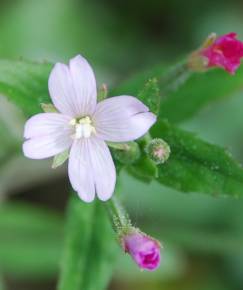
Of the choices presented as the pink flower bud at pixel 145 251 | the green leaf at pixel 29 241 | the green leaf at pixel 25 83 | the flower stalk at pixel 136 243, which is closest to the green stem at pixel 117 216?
the flower stalk at pixel 136 243

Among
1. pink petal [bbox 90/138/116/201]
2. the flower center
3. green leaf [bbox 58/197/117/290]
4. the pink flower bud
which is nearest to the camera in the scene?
the pink flower bud

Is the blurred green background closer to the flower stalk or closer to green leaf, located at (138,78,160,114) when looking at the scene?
the flower stalk

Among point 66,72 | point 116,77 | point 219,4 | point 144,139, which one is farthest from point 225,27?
point 66,72

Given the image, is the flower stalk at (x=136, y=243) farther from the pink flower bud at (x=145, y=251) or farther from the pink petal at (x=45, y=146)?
the pink petal at (x=45, y=146)

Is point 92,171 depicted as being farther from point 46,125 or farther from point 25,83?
point 25,83

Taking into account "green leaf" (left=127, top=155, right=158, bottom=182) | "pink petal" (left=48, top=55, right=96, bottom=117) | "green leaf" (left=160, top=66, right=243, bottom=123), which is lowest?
"green leaf" (left=127, top=155, right=158, bottom=182)

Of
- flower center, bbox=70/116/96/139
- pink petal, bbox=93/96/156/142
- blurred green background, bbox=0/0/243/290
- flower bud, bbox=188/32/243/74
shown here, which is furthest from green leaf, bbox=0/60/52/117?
blurred green background, bbox=0/0/243/290

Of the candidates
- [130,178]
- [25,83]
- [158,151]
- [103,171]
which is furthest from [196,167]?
[130,178]

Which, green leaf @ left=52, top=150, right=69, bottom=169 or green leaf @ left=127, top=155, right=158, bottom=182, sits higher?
green leaf @ left=127, top=155, right=158, bottom=182
